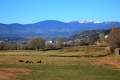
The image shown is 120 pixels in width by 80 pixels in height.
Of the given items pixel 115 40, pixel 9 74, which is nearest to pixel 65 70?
pixel 9 74

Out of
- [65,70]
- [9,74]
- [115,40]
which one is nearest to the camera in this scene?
[9,74]

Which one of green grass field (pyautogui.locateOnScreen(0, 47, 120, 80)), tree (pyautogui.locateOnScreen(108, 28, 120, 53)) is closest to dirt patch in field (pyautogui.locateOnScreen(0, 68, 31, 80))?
green grass field (pyautogui.locateOnScreen(0, 47, 120, 80))

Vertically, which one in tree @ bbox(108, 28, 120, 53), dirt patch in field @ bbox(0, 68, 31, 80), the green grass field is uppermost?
tree @ bbox(108, 28, 120, 53)

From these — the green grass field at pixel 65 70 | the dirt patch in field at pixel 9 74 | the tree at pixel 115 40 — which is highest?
the tree at pixel 115 40

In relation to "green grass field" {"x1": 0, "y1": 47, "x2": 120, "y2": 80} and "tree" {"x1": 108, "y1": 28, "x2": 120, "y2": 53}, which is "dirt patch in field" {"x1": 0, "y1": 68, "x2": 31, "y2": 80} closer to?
"green grass field" {"x1": 0, "y1": 47, "x2": 120, "y2": 80}

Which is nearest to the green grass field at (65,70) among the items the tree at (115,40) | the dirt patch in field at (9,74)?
the dirt patch in field at (9,74)

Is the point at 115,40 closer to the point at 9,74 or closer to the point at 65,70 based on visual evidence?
the point at 65,70

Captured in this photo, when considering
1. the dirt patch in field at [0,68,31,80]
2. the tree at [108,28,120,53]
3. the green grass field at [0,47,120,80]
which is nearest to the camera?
the dirt patch in field at [0,68,31,80]

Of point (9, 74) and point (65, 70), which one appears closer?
point (9, 74)

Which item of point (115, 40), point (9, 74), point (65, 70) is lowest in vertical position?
point (65, 70)

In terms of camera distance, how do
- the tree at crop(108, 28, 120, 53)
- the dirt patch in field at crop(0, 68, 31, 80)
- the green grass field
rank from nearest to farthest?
the dirt patch in field at crop(0, 68, 31, 80) < the green grass field < the tree at crop(108, 28, 120, 53)

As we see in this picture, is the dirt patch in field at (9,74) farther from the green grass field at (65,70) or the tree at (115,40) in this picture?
the tree at (115,40)

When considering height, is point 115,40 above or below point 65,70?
above

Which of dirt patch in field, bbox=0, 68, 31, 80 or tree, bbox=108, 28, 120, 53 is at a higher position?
tree, bbox=108, 28, 120, 53
